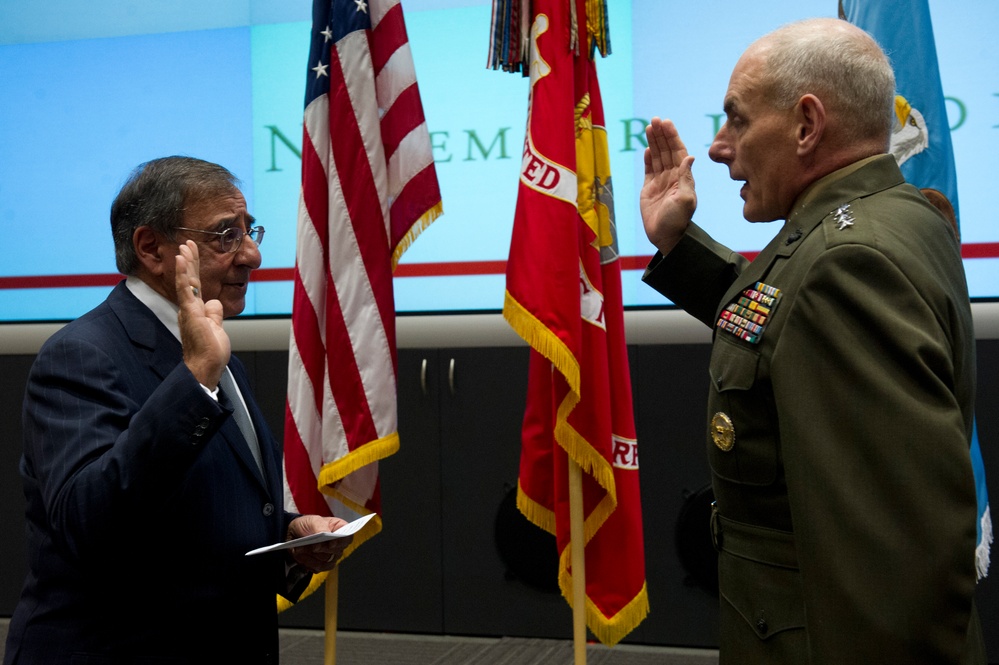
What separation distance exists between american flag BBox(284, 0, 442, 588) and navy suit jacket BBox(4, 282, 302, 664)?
985 mm

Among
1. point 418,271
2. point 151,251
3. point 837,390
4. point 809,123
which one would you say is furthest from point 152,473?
point 418,271

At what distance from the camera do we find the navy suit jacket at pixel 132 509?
1.45 metres

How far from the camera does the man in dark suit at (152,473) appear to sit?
1.46 m

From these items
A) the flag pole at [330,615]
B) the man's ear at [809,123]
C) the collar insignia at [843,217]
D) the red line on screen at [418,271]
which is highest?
the red line on screen at [418,271]

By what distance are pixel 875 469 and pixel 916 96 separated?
2124 mm

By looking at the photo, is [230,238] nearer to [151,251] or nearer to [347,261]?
[151,251]

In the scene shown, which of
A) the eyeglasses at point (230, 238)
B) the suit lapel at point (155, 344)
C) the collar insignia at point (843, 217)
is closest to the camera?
the collar insignia at point (843, 217)

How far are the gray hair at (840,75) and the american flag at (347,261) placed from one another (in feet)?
5.13

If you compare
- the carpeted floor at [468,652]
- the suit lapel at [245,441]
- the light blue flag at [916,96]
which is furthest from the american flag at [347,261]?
the light blue flag at [916,96]

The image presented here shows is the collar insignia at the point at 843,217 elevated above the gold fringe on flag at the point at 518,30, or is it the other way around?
the gold fringe on flag at the point at 518,30

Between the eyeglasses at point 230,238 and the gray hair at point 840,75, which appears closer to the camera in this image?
the gray hair at point 840,75

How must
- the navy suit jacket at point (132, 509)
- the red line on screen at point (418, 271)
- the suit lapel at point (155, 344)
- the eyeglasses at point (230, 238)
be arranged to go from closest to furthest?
the navy suit jacket at point (132, 509)
the suit lapel at point (155, 344)
the eyeglasses at point (230, 238)
the red line on screen at point (418, 271)

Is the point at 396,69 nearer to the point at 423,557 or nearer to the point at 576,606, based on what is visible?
the point at 576,606

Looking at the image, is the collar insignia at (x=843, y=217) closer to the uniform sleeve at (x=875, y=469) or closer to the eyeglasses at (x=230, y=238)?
the uniform sleeve at (x=875, y=469)
